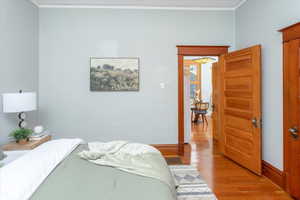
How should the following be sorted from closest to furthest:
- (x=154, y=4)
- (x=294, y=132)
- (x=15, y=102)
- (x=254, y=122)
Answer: (x=294, y=132), (x=15, y=102), (x=254, y=122), (x=154, y=4)

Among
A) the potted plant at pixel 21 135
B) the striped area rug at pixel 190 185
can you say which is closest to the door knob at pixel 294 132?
the striped area rug at pixel 190 185

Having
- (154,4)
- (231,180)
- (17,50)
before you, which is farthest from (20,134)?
(154,4)

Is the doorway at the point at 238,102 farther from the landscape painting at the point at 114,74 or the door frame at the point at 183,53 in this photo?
the landscape painting at the point at 114,74

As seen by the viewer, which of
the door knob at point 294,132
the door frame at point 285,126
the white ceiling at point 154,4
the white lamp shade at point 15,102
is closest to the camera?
the door knob at point 294,132

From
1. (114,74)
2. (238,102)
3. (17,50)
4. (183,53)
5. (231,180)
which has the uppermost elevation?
(183,53)

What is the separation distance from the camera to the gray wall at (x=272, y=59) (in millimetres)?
2658

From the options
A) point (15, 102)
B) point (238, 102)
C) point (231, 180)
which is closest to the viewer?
point (15, 102)

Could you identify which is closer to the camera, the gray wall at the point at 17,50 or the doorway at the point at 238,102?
the gray wall at the point at 17,50

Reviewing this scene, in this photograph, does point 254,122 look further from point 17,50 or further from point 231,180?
point 17,50

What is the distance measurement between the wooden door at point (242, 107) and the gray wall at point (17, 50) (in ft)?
12.1

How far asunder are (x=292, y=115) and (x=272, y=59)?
94cm

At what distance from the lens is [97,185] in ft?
4.25

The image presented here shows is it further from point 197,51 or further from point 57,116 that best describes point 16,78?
point 197,51

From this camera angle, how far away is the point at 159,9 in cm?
392
